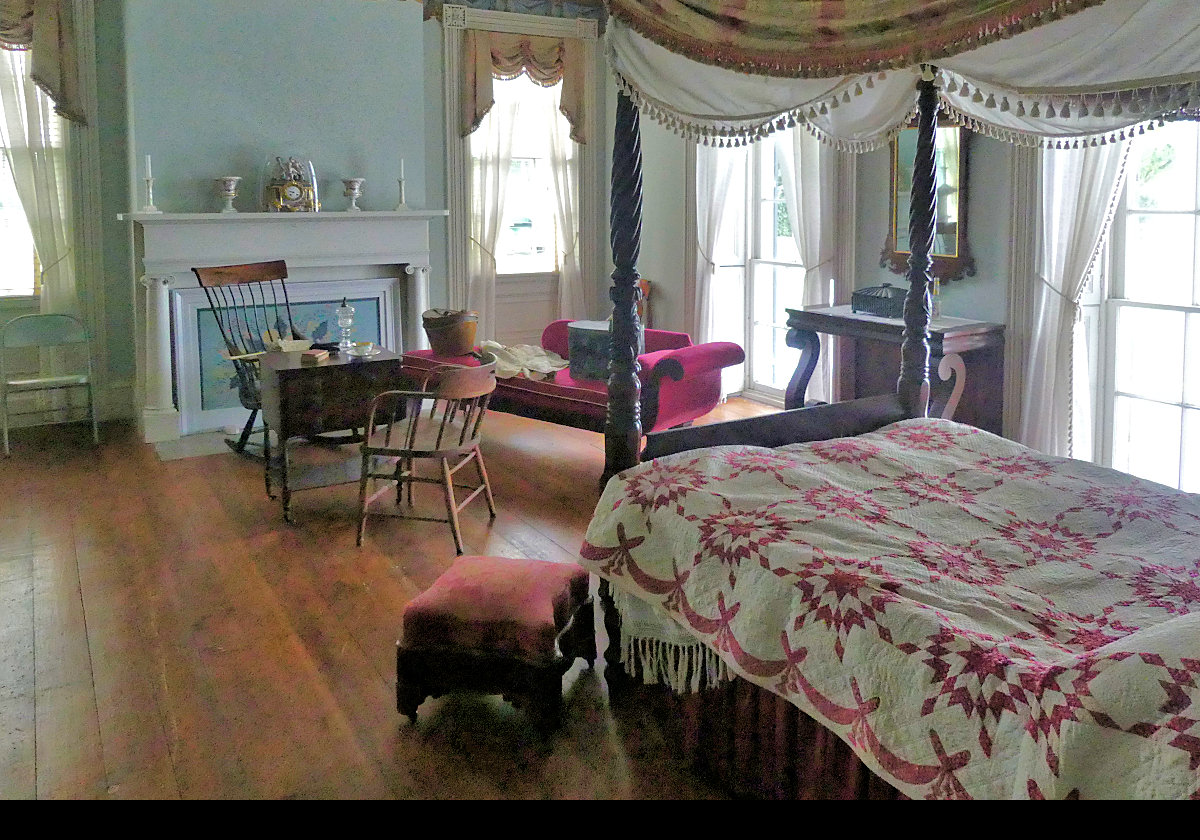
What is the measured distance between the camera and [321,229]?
6980mm

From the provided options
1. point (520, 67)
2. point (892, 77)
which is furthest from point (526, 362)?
point (892, 77)

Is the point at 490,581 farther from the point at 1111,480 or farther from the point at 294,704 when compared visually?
the point at 1111,480

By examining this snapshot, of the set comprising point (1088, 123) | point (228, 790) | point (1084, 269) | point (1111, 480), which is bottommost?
point (228, 790)

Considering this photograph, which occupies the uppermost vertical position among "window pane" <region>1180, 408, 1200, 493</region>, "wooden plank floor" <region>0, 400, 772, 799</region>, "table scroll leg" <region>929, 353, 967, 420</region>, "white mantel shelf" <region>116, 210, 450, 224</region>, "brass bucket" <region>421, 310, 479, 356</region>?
"white mantel shelf" <region>116, 210, 450, 224</region>

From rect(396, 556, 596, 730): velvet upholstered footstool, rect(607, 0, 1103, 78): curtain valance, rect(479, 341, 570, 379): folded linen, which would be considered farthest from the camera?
rect(479, 341, 570, 379): folded linen

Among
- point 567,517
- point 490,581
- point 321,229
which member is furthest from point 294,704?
point 321,229

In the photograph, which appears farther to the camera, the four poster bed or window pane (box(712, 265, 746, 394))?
window pane (box(712, 265, 746, 394))

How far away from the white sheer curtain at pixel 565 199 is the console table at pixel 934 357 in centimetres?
269

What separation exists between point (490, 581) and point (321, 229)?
450cm

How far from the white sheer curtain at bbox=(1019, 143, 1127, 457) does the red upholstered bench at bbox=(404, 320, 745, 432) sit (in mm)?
1531

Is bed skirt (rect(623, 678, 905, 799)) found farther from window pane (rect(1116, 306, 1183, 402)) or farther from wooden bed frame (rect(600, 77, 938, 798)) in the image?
window pane (rect(1116, 306, 1183, 402))

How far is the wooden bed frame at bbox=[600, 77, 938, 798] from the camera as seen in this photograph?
2.38 meters

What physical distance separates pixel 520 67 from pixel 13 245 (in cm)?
369

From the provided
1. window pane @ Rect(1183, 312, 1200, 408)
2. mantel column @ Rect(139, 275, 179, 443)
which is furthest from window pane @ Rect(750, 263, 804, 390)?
mantel column @ Rect(139, 275, 179, 443)
